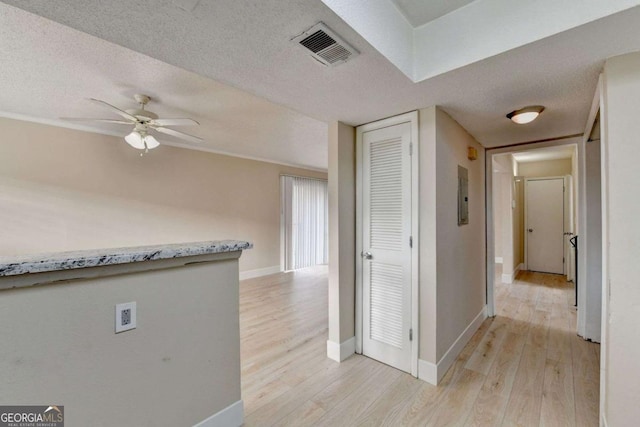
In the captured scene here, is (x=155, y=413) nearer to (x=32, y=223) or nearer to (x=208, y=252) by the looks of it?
(x=208, y=252)

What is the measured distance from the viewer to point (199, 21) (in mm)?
1168

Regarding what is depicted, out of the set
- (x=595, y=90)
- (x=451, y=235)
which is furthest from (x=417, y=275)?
(x=595, y=90)

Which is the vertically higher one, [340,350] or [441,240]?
[441,240]

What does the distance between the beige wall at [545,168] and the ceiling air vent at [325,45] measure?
248 inches

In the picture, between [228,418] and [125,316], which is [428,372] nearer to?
[228,418]

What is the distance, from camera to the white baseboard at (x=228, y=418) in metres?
1.54

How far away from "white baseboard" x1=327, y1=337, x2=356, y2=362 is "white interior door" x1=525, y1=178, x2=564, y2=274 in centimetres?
541

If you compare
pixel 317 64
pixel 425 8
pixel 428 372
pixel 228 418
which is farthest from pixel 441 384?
pixel 425 8

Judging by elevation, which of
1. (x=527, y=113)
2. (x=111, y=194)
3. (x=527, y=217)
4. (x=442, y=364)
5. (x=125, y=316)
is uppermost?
(x=527, y=113)

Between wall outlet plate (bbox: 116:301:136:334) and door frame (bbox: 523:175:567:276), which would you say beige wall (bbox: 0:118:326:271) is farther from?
door frame (bbox: 523:175:567:276)

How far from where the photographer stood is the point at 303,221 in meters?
6.52

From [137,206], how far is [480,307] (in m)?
4.89

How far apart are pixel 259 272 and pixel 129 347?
4375 mm

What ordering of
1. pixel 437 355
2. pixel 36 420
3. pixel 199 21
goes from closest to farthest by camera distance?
pixel 36 420 < pixel 199 21 < pixel 437 355
